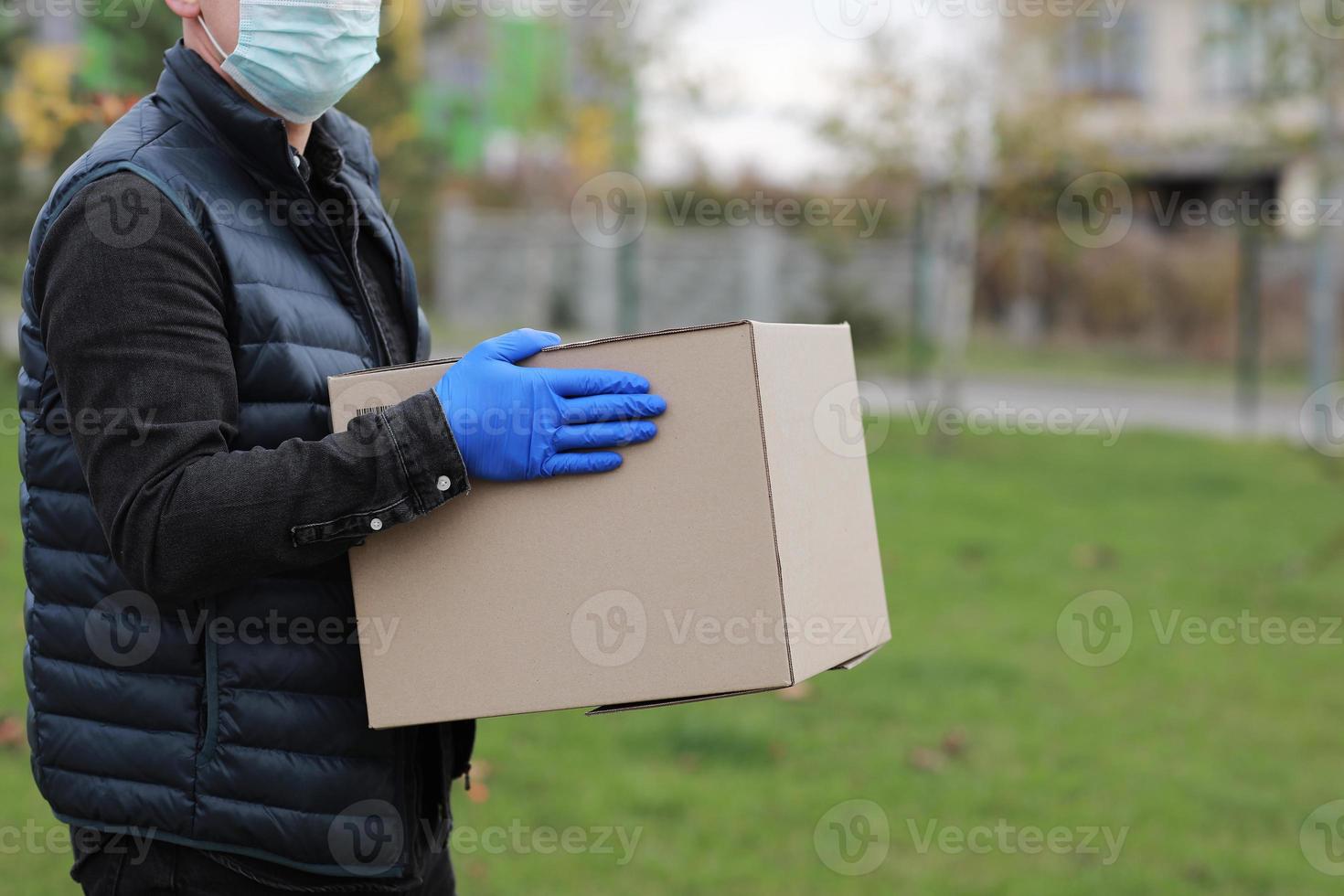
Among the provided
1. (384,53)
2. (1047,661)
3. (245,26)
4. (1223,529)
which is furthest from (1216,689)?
(384,53)

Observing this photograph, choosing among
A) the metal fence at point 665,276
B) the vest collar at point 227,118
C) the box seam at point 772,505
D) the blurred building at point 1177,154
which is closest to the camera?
the box seam at point 772,505

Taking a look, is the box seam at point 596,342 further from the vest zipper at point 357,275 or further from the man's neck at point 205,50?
the man's neck at point 205,50

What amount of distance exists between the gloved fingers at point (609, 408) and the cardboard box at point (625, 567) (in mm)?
27

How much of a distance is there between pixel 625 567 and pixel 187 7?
92 cm

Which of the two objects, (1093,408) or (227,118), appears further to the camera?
(1093,408)

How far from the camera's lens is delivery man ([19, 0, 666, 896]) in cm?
141

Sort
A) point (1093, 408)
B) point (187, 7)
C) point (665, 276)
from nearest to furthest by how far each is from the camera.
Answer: point (187, 7) < point (1093, 408) < point (665, 276)

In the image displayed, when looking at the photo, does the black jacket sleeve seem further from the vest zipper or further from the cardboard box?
the vest zipper

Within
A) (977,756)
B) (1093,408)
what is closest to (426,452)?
(977,756)

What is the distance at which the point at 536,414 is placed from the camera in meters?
1.52

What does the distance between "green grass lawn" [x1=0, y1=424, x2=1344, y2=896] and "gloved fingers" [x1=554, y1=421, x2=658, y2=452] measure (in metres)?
1.34

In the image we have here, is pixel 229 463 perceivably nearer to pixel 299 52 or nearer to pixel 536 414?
pixel 536 414

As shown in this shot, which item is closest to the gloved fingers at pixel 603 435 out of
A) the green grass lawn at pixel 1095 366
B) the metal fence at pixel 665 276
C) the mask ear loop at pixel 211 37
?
the mask ear loop at pixel 211 37

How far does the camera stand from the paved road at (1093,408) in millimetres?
11328
